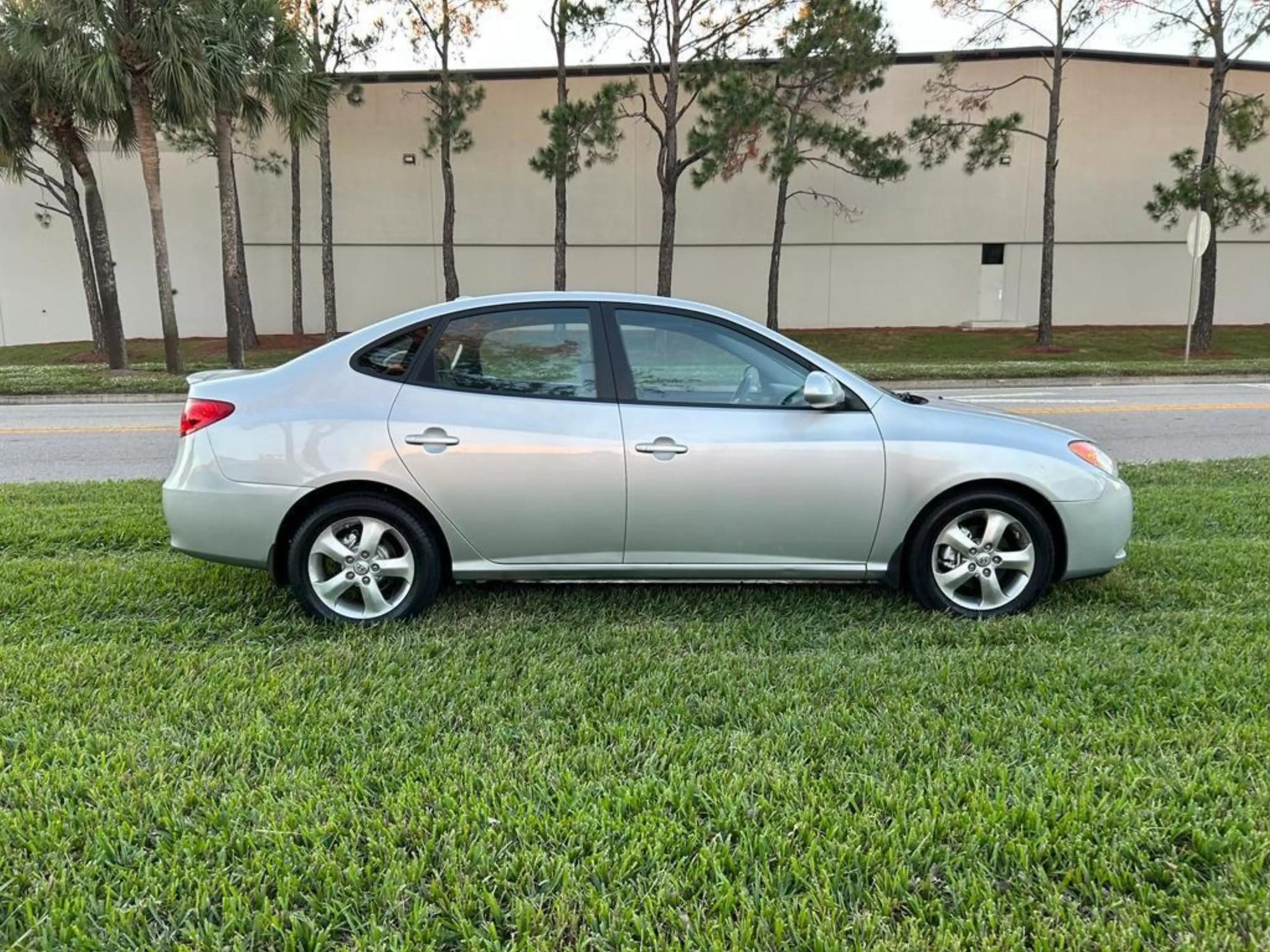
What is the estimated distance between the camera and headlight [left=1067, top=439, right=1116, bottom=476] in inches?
162

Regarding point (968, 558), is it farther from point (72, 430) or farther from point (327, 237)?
point (327, 237)

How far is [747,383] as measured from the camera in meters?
4.08

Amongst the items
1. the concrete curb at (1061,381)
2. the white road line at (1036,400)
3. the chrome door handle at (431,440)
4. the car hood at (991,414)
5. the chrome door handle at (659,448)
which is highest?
the car hood at (991,414)

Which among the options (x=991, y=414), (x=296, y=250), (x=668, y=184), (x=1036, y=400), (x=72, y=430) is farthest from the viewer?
(x=296, y=250)

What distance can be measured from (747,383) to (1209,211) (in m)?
24.6

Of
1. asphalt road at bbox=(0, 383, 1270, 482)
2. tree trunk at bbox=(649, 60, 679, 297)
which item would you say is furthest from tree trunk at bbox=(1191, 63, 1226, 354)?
tree trunk at bbox=(649, 60, 679, 297)

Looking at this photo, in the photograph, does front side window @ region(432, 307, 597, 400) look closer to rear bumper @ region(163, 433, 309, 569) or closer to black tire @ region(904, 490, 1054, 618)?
rear bumper @ region(163, 433, 309, 569)

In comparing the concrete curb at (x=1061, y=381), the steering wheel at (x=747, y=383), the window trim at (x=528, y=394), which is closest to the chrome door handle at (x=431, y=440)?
the window trim at (x=528, y=394)

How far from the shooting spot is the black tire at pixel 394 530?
12.9 feet

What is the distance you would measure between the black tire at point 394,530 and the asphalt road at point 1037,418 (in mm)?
4821

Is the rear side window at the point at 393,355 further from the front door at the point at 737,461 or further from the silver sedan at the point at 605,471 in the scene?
the front door at the point at 737,461

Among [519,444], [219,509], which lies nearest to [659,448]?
[519,444]

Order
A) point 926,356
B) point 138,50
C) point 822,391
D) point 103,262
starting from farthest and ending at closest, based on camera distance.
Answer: point 926,356 < point 103,262 < point 138,50 < point 822,391

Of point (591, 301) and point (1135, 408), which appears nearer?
point (591, 301)
